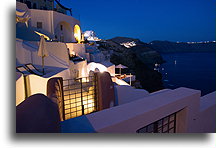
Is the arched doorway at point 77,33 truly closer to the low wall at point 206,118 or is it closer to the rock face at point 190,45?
the rock face at point 190,45

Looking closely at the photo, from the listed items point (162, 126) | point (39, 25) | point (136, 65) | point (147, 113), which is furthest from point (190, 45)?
point (136, 65)

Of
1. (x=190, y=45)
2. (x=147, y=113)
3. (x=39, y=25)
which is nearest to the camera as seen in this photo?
(x=147, y=113)

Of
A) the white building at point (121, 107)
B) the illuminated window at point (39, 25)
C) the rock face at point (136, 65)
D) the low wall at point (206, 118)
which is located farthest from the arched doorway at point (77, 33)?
the low wall at point (206, 118)

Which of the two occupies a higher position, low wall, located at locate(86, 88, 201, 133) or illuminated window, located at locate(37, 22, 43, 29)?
illuminated window, located at locate(37, 22, 43, 29)

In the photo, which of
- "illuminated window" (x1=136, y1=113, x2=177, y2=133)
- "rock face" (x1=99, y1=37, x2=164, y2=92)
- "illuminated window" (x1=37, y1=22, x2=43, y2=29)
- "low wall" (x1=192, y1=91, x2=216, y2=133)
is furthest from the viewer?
"rock face" (x1=99, y1=37, x2=164, y2=92)

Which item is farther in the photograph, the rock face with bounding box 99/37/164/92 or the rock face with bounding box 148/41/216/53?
the rock face with bounding box 99/37/164/92

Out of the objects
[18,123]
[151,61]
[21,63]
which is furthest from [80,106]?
[151,61]

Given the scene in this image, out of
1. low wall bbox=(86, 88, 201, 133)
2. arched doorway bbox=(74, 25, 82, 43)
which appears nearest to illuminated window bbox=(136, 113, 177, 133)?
low wall bbox=(86, 88, 201, 133)

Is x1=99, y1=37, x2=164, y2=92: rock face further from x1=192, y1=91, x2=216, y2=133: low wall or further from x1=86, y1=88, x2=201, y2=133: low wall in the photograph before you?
x1=86, y1=88, x2=201, y2=133: low wall

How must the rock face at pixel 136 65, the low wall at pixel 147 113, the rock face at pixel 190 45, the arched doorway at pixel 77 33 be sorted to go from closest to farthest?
the low wall at pixel 147 113
the rock face at pixel 190 45
the arched doorway at pixel 77 33
the rock face at pixel 136 65

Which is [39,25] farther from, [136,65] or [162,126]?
[136,65]

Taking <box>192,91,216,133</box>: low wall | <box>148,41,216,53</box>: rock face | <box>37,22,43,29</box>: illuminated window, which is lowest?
<box>192,91,216,133</box>: low wall

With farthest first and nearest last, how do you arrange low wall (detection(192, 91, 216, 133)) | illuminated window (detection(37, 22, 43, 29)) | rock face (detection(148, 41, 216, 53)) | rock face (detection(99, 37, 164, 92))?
1. rock face (detection(99, 37, 164, 92))
2. illuminated window (detection(37, 22, 43, 29))
3. rock face (detection(148, 41, 216, 53))
4. low wall (detection(192, 91, 216, 133))
